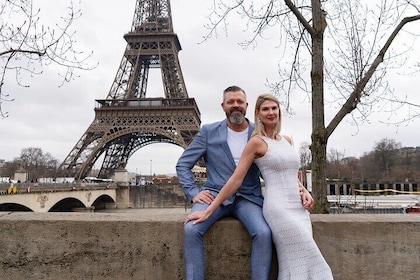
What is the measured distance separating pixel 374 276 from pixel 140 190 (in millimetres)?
47872

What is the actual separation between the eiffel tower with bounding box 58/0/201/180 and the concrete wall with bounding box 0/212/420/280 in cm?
3551

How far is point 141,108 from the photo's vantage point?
141 feet

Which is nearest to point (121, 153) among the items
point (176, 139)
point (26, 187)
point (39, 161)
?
point (176, 139)

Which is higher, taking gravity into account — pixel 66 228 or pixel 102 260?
pixel 66 228

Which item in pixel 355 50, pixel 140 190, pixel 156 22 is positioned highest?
pixel 156 22

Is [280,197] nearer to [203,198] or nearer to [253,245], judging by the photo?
[253,245]

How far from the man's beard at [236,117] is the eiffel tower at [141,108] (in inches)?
1409

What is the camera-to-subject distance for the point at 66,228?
3.17 metres

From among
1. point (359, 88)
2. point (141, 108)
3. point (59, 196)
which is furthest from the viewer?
point (141, 108)

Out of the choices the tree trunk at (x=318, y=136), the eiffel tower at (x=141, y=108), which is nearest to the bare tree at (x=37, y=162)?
the eiffel tower at (x=141, y=108)

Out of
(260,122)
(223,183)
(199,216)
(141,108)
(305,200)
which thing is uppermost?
(141,108)

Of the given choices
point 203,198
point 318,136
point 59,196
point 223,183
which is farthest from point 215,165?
point 59,196

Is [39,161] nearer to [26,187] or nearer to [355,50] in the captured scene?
[26,187]

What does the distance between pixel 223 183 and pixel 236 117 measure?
20.0 inches
